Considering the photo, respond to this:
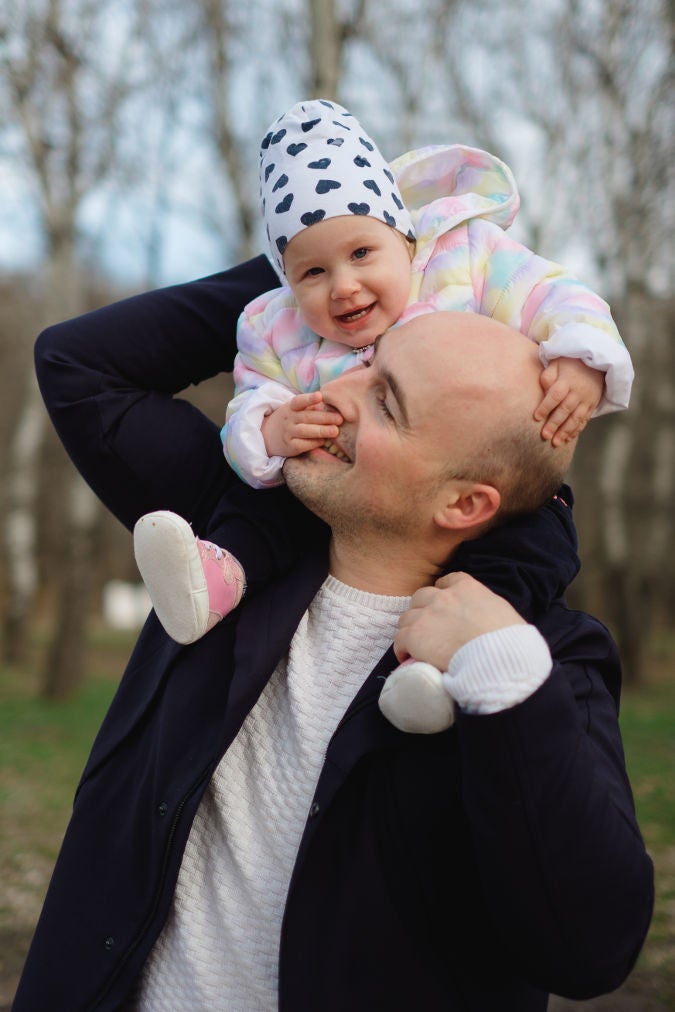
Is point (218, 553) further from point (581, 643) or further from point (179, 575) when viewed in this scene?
point (581, 643)

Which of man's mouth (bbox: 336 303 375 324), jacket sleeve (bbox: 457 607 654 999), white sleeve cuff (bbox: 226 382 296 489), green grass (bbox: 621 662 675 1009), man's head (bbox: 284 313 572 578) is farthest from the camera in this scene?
green grass (bbox: 621 662 675 1009)

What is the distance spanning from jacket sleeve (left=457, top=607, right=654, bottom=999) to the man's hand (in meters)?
0.12

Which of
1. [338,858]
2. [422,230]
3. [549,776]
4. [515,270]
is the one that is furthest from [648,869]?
[422,230]

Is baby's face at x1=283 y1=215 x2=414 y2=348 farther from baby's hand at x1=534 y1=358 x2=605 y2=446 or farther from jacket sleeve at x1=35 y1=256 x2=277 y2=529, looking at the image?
baby's hand at x1=534 y1=358 x2=605 y2=446

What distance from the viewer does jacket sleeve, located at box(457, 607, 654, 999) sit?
1.42 m

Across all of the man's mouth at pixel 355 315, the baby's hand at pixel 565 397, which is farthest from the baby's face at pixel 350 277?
the baby's hand at pixel 565 397

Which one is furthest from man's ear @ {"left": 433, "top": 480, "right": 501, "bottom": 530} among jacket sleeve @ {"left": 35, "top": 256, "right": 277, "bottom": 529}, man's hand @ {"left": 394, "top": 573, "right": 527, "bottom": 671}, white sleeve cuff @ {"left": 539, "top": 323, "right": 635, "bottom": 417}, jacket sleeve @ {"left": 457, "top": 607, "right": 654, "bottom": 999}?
jacket sleeve @ {"left": 35, "top": 256, "right": 277, "bottom": 529}

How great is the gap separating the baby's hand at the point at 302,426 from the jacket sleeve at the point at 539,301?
398 mm

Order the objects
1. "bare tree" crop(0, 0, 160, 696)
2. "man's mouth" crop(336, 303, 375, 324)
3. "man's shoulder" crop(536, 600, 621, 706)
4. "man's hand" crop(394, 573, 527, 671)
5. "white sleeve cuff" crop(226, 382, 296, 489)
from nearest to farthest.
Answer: "man's hand" crop(394, 573, 527, 671)
"man's shoulder" crop(536, 600, 621, 706)
"white sleeve cuff" crop(226, 382, 296, 489)
"man's mouth" crop(336, 303, 375, 324)
"bare tree" crop(0, 0, 160, 696)

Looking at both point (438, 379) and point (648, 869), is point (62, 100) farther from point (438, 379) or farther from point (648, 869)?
point (648, 869)

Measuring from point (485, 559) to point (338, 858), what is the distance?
1.83 feet

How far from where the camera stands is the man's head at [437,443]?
1772 mm

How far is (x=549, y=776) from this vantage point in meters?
1.43

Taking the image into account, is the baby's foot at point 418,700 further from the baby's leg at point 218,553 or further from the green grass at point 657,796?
the green grass at point 657,796
